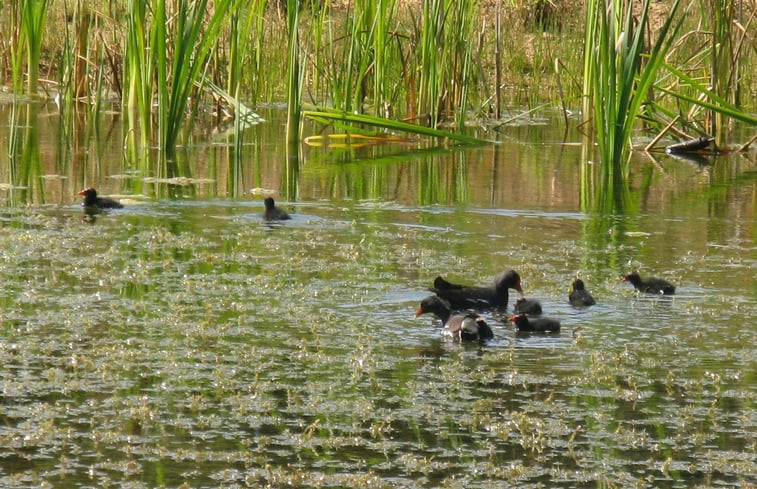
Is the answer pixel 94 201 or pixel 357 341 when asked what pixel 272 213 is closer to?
pixel 94 201

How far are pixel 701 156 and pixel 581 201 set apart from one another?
3721mm

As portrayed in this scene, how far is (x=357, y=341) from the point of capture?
595 centimetres

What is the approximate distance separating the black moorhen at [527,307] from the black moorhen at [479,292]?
0.20 meters

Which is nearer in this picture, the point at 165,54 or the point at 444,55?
the point at 165,54

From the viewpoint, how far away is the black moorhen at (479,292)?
6.70 meters

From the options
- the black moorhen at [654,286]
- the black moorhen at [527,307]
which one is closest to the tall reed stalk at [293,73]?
the black moorhen at [654,286]

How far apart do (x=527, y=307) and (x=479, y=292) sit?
40 cm

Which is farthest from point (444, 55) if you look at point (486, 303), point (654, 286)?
point (486, 303)

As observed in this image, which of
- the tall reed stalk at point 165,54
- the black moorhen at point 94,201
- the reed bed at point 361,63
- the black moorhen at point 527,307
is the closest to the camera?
the black moorhen at point 527,307

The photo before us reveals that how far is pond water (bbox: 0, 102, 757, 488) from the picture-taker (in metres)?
4.46

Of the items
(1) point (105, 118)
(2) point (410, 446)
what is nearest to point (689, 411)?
(2) point (410, 446)

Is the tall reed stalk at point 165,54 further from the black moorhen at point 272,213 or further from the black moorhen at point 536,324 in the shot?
the black moorhen at point 536,324

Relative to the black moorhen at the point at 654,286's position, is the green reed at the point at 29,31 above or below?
above

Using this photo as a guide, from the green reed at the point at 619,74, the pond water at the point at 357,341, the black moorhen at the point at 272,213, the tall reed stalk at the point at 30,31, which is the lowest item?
the pond water at the point at 357,341
